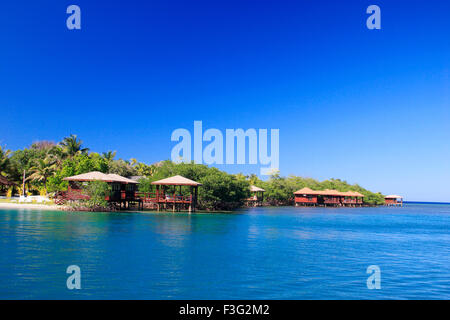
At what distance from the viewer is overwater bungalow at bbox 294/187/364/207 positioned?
68794 mm

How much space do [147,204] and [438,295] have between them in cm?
3634

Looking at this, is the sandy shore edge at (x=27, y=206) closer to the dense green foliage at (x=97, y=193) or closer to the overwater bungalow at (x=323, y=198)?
the dense green foliage at (x=97, y=193)

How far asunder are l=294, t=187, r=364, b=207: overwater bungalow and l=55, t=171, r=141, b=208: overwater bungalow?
1574 inches

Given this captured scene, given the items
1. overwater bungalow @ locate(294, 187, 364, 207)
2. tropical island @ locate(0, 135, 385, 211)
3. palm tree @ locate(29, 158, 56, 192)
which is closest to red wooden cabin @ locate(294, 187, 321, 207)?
overwater bungalow @ locate(294, 187, 364, 207)

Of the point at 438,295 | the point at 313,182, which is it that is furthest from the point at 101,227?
the point at 313,182

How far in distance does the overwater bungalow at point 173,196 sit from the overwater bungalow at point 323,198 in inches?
1324

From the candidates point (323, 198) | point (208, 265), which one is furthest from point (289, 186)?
point (208, 265)

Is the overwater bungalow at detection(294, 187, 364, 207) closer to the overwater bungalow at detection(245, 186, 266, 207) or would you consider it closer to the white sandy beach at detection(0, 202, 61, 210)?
the overwater bungalow at detection(245, 186, 266, 207)

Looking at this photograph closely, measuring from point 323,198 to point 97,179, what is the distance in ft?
176

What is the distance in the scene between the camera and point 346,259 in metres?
13.8

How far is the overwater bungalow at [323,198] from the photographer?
226ft

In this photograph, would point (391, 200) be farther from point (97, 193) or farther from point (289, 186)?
point (97, 193)

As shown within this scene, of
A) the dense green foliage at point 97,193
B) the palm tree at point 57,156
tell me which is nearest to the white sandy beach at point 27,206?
the dense green foliage at point 97,193
